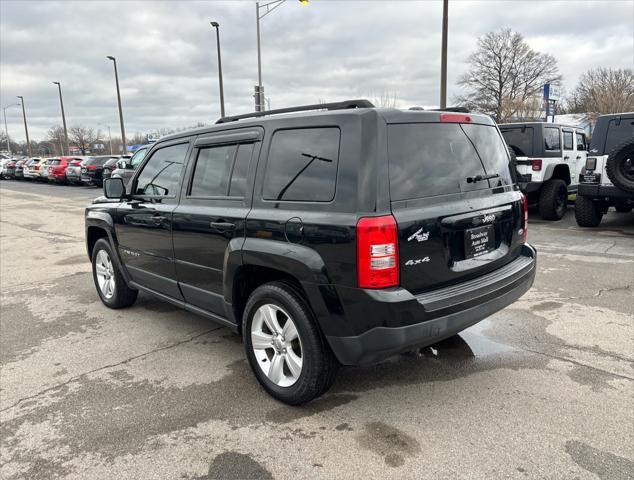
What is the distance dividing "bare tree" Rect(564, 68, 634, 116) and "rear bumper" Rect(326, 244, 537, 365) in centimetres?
3612

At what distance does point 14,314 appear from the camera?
5176 mm

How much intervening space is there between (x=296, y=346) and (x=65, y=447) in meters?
1.42

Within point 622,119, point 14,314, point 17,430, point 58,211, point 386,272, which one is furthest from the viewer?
point 58,211

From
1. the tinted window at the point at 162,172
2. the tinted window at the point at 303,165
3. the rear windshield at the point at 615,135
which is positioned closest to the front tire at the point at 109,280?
the tinted window at the point at 162,172

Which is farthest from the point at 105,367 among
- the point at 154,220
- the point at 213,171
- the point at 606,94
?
the point at 606,94

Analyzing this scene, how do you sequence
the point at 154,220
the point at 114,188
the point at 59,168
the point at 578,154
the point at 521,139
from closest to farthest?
the point at 154,220, the point at 114,188, the point at 521,139, the point at 578,154, the point at 59,168

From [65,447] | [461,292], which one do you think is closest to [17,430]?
[65,447]

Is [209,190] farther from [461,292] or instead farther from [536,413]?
[536,413]

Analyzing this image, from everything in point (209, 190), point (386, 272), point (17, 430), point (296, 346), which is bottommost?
point (17, 430)

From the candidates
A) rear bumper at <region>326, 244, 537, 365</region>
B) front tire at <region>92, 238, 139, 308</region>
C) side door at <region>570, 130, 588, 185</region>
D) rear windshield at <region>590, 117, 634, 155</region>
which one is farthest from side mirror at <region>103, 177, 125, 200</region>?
side door at <region>570, 130, 588, 185</region>

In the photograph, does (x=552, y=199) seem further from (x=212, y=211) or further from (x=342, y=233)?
(x=342, y=233)

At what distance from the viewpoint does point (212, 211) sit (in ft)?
11.4

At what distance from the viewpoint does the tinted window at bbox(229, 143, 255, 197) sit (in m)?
3.30

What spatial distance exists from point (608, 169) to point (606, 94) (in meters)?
33.2
